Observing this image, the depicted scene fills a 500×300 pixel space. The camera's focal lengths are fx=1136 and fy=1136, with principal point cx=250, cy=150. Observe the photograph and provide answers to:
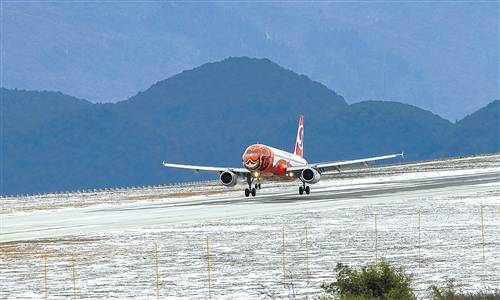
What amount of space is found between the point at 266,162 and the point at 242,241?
2932cm

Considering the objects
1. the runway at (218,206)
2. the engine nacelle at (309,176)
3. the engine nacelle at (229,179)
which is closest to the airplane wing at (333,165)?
the engine nacelle at (309,176)

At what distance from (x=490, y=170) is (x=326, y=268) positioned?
82.6m

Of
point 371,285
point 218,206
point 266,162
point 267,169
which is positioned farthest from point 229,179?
point 371,285

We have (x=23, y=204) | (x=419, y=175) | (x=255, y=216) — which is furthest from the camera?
(x=419, y=175)

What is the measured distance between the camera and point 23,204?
305ft

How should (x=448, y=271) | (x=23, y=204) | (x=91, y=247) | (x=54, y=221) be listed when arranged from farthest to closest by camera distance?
(x=23, y=204)
(x=54, y=221)
(x=91, y=247)
(x=448, y=271)

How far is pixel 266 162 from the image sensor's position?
77.7 meters

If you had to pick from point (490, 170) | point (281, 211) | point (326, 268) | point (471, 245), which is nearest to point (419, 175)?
point (490, 170)

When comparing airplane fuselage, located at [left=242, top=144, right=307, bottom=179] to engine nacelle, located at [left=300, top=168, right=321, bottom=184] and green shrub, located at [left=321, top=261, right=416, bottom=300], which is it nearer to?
engine nacelle, located at [left=300, top=168, right=321, bottom=184]

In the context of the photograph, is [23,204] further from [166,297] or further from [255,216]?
[166,297]

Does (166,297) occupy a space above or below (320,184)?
below

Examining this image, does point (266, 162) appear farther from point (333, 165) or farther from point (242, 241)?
point (242, 241)

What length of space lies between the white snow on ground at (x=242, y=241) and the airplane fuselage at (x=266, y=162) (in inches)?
77.9

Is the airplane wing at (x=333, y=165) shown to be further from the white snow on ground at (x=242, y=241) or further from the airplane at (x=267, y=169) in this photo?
the white snow on ground at (x=242, y=241)
